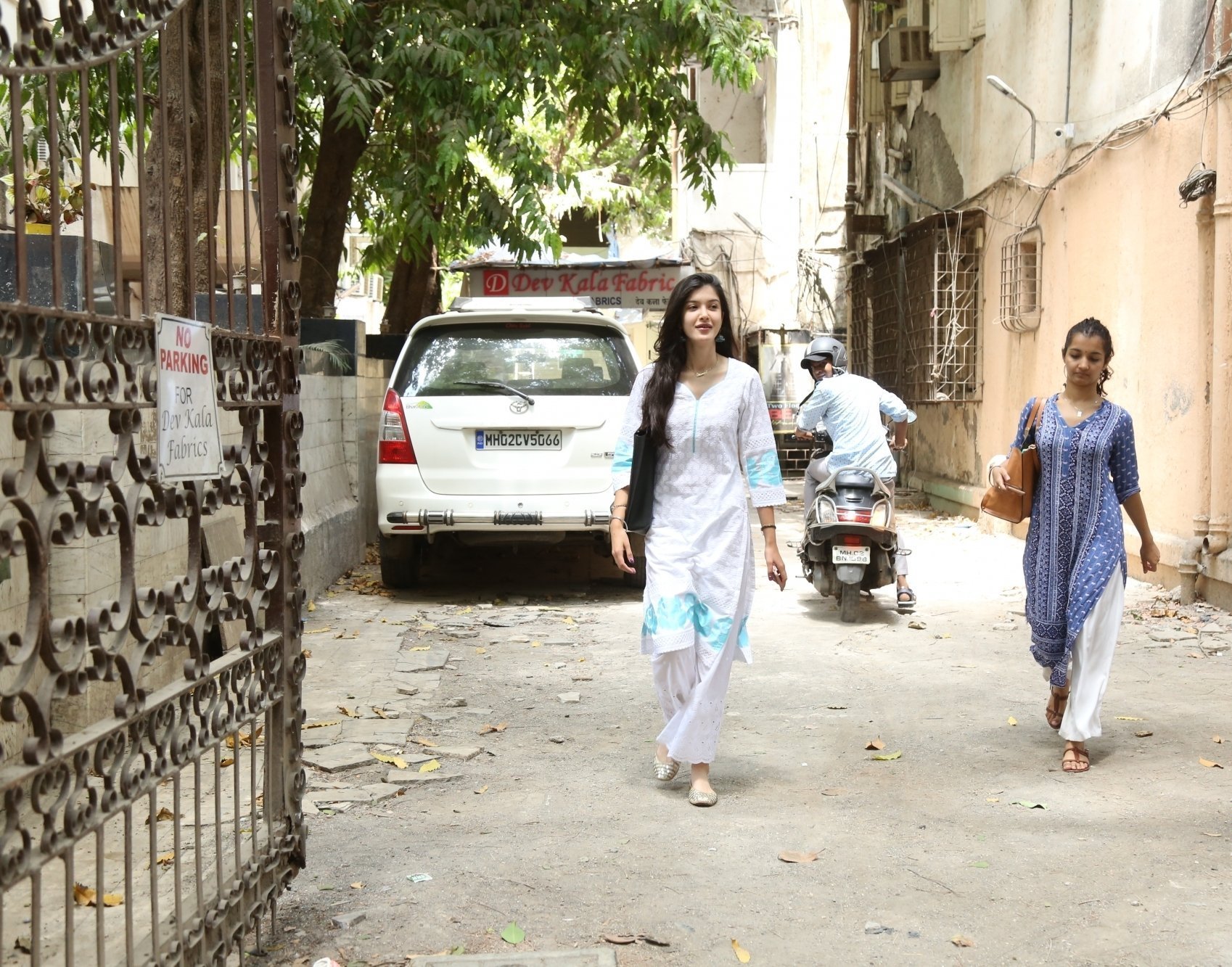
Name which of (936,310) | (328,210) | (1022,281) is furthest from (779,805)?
(936,310)

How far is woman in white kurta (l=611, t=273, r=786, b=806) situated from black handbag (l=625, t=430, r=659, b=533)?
37 mm

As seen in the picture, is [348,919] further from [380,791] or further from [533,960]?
[380,791]

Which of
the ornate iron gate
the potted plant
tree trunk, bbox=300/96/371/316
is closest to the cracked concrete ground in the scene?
the ornate iron gate

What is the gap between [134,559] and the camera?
3.00m

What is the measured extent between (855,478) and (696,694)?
384cm

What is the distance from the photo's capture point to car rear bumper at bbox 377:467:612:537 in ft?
28.5

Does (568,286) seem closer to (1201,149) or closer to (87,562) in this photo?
(1201,149)

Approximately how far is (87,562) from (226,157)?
2.37 meters

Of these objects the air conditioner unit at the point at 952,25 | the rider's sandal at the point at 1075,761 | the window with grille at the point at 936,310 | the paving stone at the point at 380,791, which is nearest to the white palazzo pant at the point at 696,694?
the paving stone at the point at 380,791

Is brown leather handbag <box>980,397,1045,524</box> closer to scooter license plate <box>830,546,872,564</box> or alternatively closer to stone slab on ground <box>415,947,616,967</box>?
stone slab on ground <box>415,947,616,967</box>

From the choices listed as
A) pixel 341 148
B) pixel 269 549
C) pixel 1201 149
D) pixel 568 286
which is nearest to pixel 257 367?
pixel 269 549

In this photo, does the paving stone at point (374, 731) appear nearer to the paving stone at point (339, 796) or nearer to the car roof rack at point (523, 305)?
the paving stone at point (339, 796)

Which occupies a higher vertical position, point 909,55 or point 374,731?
point 909,55

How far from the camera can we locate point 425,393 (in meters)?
8.82
